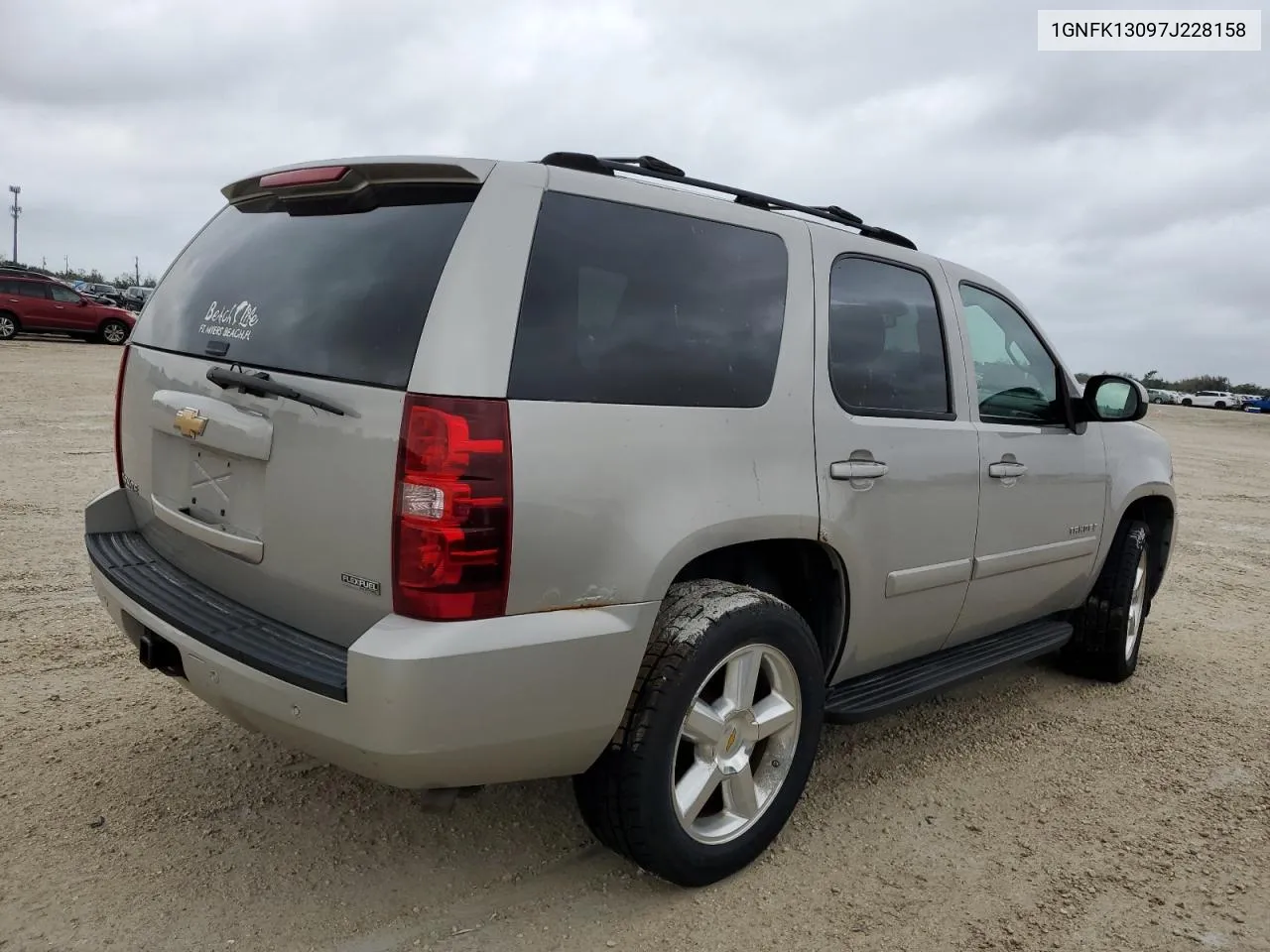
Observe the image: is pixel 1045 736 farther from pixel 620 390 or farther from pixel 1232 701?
pixel 620 390

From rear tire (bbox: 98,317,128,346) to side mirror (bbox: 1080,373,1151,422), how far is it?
26.3m

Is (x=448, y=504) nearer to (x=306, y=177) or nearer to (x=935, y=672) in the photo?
(x=306, y=177)

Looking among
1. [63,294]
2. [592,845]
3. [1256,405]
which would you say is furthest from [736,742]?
[1256,405]

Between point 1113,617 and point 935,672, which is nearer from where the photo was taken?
point 935,672

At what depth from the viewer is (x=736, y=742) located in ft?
8.78

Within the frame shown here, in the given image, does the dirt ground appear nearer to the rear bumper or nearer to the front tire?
the front tire

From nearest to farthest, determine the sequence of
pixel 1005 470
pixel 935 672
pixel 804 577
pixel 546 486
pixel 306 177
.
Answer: pixel 546 486 < pixel 306 177 < pixel 804 577 < pixel 935 672 < pixel 1005 470

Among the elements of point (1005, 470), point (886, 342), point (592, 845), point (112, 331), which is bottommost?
point (592, 845)

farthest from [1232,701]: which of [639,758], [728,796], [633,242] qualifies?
[633,242]

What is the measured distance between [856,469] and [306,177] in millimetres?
1792

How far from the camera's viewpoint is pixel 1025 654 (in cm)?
380

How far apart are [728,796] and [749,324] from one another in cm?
135

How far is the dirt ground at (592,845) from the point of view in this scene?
2.45 m

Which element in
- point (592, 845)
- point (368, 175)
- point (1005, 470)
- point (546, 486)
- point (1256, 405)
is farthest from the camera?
point (1256, 405)
